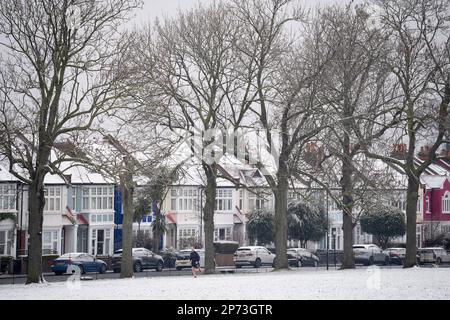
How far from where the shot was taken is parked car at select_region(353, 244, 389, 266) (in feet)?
216

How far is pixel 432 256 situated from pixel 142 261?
75.7 ft

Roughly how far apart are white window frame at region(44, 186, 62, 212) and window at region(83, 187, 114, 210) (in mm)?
2568

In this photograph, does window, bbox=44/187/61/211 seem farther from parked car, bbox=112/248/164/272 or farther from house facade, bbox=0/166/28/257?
parked car, bbox=112/248/164/272

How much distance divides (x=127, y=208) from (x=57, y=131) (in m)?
7.93

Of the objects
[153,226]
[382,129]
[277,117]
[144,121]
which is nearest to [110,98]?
[144,121]

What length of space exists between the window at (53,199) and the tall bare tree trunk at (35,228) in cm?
3177

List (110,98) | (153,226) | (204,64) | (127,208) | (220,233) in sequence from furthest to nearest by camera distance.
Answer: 1. (220,233)
2. (153,226)
3. (204,64)
4. (127,208)
5. (110,98)

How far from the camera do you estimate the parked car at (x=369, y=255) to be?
6594 cm

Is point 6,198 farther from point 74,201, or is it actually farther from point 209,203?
point 209,203

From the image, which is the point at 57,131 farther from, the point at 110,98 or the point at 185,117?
the point at 185,117

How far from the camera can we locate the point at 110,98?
33.0 metres

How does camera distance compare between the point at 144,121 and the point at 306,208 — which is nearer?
the point at 144,121

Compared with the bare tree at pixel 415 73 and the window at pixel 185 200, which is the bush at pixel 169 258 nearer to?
the window at pixel 185 200
